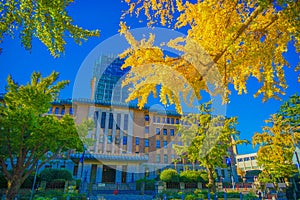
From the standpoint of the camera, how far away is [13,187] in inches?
512

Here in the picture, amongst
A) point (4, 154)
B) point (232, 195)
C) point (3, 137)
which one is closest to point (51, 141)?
point (3, 137)

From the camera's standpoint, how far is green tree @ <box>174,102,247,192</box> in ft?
56.3

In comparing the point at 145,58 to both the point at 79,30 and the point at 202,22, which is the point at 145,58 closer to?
the point at 202,22

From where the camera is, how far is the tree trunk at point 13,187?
41.1 ft

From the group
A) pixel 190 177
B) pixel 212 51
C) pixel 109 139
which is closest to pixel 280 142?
pixel 190 177

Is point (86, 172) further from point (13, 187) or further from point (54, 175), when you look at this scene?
point (13, 187)

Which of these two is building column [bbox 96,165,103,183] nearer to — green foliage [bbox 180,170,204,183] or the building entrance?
the building entrance

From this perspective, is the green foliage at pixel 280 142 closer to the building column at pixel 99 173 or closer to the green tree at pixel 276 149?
the green tree at pixel 276 149

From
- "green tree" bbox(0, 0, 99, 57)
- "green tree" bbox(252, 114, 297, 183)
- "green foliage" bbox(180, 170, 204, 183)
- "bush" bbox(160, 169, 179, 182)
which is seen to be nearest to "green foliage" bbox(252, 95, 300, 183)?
"green tree" bbox(252, 114, 297, 183)

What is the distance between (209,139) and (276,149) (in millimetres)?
7482

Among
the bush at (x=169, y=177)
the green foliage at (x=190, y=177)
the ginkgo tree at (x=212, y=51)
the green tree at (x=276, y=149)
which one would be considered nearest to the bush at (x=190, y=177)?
the green foliage at (x=190, y=177)

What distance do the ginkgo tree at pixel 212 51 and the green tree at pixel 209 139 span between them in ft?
44.7

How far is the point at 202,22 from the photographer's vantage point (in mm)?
3740

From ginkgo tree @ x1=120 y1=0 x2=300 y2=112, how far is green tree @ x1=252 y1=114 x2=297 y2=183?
1788cm
